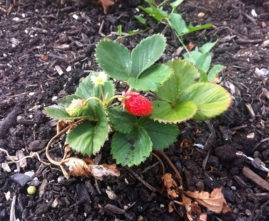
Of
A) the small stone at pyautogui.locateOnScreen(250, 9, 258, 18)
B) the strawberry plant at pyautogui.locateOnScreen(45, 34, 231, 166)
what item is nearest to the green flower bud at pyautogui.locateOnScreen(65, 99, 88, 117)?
the strawberry plant at pyautogui.locateOnScreen(45, 34, 231, 166)

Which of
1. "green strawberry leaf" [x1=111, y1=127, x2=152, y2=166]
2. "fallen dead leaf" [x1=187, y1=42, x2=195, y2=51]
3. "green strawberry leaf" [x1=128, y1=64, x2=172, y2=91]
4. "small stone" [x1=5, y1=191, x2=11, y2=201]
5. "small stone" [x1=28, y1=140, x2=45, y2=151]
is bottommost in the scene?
"small stone" [x1=5, y1=191, x2=11, y2=201]

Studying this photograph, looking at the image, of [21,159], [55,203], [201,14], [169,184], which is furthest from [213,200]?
[201,14]

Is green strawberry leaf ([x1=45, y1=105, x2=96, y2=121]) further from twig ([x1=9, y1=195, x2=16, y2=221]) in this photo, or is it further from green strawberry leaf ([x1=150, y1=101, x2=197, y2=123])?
twig ([x1=9, y1=195, x2=16, y2=221])

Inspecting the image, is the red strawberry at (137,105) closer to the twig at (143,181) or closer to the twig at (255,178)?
the twig at (143,181)

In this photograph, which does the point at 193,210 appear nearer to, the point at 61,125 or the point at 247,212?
the point at 247,212

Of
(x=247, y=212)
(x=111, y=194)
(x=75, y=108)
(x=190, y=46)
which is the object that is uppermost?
(x=75, y=108)
